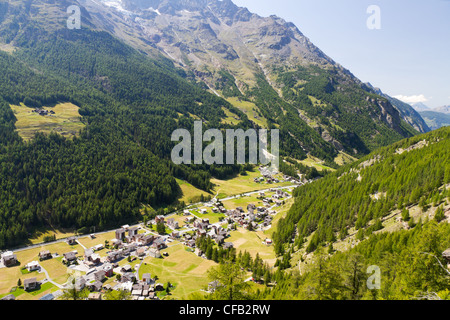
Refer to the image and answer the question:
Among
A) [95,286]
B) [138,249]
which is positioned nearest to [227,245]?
[138,249]

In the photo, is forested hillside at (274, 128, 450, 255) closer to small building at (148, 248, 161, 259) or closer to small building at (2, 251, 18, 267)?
small building at (148, 248, 161, 259)

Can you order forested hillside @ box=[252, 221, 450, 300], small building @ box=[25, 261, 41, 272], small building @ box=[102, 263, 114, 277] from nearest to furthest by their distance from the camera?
forested hillside @ box=[252, 221, 450, 300], small building @ box=[102, 263, 114, 277], small building @ box=[25, 261, 41, 272]

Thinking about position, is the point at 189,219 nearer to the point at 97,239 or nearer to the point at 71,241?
the point at 97,239

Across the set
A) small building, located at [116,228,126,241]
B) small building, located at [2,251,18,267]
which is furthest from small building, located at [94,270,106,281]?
small building, located at [2,251,18,267]

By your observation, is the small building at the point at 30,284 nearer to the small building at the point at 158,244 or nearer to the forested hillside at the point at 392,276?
the small building at the point at 158,244
